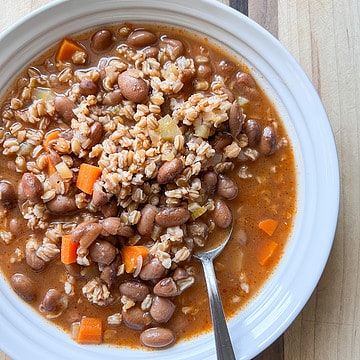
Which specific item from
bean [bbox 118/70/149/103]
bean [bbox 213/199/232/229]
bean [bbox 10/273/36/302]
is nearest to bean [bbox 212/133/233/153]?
bean [bbox 213/199/232/229]

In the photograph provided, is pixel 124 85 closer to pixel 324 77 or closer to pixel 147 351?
pixel 324 77

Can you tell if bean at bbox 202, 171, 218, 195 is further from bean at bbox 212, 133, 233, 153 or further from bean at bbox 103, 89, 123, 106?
bean at bbox 103, 89, 123, 106

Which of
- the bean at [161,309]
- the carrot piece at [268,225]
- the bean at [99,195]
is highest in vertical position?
the bean at [99,195]

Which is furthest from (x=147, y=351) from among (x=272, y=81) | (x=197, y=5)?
(x=197, y=5)

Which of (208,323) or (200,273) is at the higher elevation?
(200,273)

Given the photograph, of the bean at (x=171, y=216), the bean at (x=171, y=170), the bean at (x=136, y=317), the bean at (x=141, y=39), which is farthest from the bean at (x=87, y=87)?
the bean at (x=136, y=317)

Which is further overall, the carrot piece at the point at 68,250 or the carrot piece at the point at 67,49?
the carrot piece at the point at 67,49

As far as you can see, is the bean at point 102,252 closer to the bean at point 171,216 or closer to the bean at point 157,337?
the bean at point 171,216
